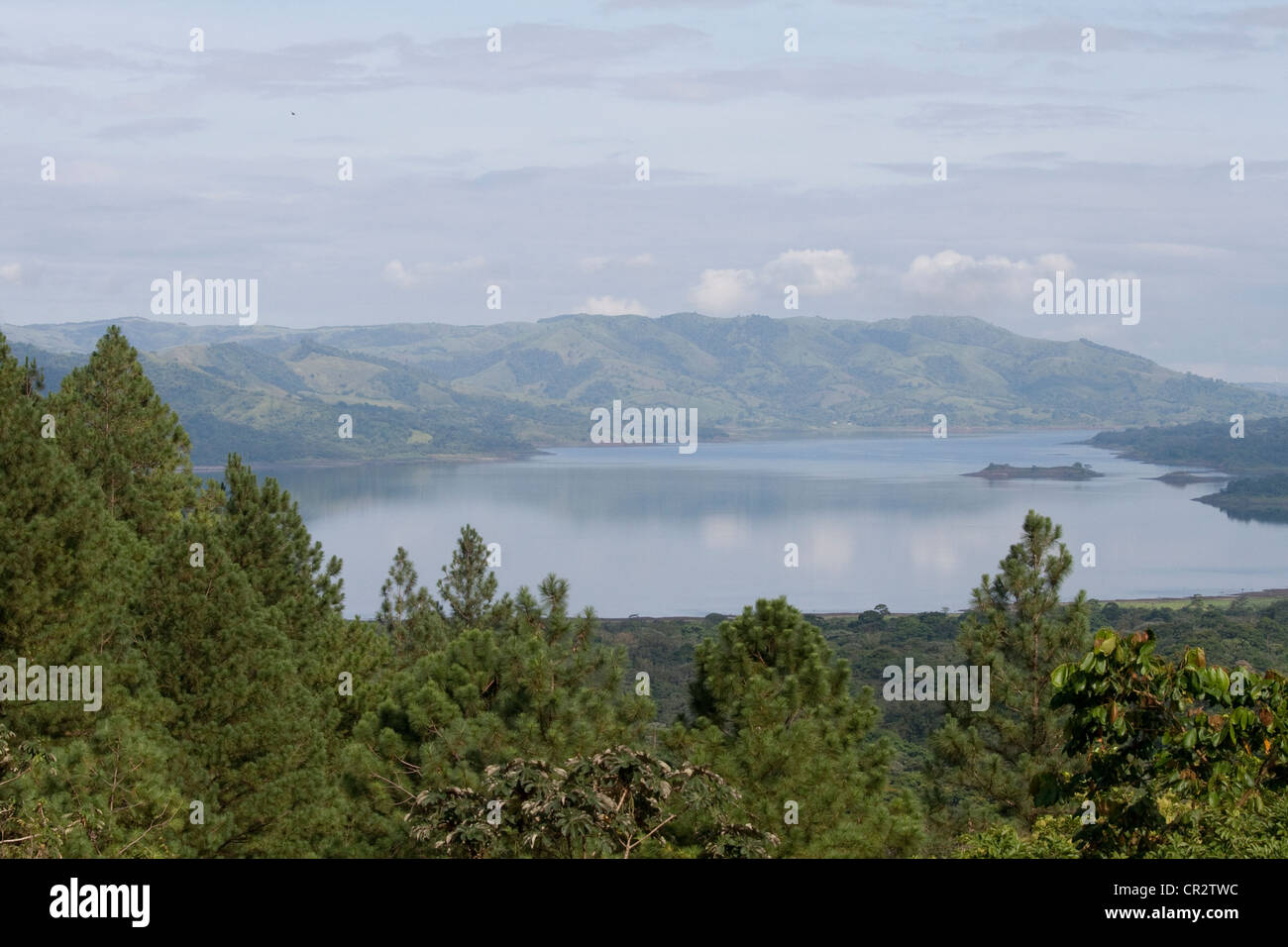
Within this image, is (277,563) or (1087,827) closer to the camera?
(1087,827)

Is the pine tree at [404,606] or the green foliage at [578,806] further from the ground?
the green foliage at [578,806]

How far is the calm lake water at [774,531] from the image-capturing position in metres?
78.4

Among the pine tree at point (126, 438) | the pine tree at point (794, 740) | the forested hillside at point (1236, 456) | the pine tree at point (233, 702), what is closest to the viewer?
the pine tree at point (794, 740)

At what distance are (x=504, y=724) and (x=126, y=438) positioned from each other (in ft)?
46.4

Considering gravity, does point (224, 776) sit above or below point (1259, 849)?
below

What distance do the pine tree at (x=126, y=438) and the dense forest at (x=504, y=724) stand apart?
0.32ft

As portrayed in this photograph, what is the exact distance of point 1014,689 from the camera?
17859mm

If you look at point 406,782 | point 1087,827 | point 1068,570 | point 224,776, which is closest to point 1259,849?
point 1087,827

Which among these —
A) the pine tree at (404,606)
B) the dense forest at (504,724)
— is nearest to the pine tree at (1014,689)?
the dense forest at (504,724)

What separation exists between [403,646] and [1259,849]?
27.0 metres

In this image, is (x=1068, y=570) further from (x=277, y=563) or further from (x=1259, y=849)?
(x=1259, y=849)

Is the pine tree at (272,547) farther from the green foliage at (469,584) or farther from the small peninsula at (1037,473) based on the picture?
the small peninsula at (1037,473)
